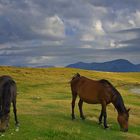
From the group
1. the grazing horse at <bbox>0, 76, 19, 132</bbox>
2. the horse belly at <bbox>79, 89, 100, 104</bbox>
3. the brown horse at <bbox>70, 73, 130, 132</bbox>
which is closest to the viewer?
the grazing horse at <bbox>0, 76, 19, 132</bbox>

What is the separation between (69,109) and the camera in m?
31.1

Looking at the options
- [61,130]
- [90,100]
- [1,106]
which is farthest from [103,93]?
[1,106]

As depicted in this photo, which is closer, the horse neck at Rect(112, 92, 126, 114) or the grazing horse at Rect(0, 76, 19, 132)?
the grazing horse at Rect(0, 76, 19, 132)

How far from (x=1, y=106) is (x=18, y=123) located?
89.9 inches

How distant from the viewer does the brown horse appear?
2386cm

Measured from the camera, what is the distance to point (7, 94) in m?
19.3

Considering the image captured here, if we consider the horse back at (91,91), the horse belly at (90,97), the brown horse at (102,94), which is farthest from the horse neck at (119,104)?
the horse belly at (90,97)

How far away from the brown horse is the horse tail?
6.56m

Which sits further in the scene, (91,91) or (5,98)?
(91,91)

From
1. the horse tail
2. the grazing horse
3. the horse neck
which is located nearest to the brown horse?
the horse neck

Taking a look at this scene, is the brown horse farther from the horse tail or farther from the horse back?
the horse tail

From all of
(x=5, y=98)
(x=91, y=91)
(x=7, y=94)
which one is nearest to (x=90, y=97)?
(x=91, y=91)

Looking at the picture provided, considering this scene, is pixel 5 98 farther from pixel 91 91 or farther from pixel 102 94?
pixel 91 91

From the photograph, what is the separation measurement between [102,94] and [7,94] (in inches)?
286
